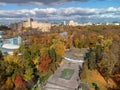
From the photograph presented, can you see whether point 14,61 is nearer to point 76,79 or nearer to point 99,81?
point 76,79

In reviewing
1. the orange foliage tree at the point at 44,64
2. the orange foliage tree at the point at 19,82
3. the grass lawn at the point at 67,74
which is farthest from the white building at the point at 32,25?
the orange foliage tree at the point at 19,82

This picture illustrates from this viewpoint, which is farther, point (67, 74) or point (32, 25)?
point (32, 25)

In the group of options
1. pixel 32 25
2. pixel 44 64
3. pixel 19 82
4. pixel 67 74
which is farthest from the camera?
pixel 32 25

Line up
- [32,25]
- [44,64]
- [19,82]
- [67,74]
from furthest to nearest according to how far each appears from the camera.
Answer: [32,25] < [44,64] < [67,74] < [19,82]

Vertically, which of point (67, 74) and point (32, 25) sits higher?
point (67, 74)

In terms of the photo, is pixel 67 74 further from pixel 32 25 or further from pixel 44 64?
pixel 32 25

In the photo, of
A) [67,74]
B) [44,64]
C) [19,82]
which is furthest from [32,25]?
[19,82]

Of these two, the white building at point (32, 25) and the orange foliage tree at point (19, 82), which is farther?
the white building at point (32, 25)

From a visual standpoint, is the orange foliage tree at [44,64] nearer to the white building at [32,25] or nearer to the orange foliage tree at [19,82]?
the orange foliage tree at [19,82]

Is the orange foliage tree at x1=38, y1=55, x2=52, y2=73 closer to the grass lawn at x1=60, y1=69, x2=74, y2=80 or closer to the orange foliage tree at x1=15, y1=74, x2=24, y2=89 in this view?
the grass lawn at x1=60, y1=69, x2=74, y2=80

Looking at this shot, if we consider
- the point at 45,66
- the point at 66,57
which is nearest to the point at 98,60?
the point at 66,57

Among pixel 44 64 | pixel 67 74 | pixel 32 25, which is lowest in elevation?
pixel 32 25
